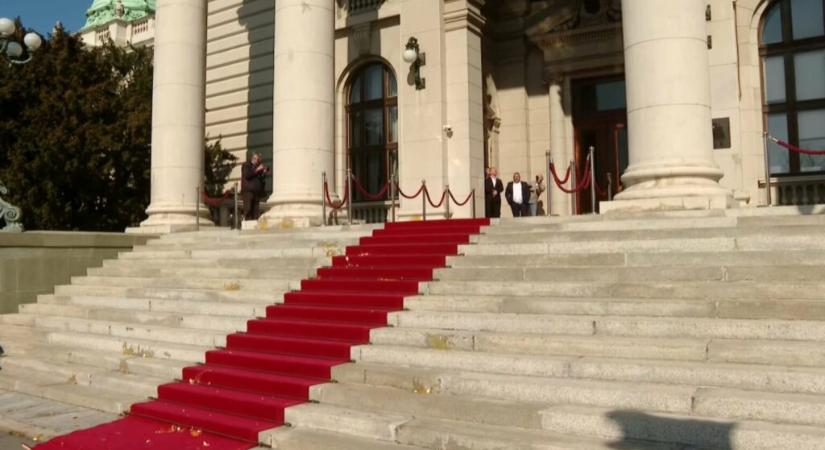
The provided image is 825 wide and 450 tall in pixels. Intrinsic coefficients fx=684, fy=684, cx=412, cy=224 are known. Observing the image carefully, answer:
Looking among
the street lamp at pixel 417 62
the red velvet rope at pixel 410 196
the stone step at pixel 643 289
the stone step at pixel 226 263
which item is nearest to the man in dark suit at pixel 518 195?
the red velvet rope at pixel 410 196

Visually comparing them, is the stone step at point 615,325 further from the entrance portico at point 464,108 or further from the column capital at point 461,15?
the column capital at point 461,15

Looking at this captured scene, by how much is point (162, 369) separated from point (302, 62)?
8441 mm

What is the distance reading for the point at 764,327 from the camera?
6238 mm

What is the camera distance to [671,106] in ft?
34.8

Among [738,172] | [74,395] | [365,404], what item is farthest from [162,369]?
[738,172]

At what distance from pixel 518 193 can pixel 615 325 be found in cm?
1006

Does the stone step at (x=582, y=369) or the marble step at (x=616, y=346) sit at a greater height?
the marble step at (x=616, y=346)

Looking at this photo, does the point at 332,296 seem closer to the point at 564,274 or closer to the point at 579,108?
the point at 564,274

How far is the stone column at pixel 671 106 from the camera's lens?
1051cm

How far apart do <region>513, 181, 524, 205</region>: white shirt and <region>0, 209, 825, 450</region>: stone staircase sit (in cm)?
557

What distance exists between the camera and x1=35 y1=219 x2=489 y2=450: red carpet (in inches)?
261

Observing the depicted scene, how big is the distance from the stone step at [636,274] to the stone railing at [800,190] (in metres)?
9.04

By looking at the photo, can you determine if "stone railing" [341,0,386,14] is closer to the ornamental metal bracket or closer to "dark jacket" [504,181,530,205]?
"dark jacket" [504,181,530,205]

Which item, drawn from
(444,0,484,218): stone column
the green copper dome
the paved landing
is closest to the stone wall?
the paved landing
